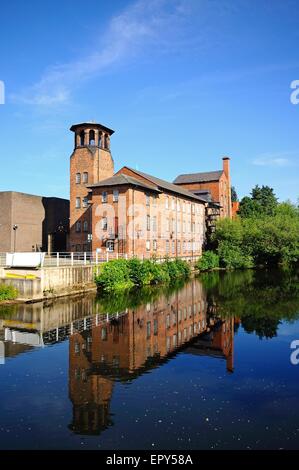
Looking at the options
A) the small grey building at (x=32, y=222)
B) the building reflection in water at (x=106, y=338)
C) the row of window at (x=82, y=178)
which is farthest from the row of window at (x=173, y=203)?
the building reflection in water at (x=106, y=338)

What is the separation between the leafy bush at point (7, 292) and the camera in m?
20.7

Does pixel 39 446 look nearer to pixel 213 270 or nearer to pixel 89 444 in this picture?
pixel 89 444

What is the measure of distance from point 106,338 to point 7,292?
31.0 feet

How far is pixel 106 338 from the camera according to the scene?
544 inches

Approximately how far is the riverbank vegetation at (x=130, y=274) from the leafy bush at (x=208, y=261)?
10.2 meters

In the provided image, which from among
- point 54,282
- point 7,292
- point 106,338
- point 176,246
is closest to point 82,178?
point 176,246

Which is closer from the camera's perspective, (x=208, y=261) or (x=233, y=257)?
(x=208, y=261)

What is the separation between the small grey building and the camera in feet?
133

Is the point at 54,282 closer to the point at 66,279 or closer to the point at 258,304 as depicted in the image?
the point at 66,279

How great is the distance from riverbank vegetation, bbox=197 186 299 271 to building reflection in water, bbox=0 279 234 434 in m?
27.3

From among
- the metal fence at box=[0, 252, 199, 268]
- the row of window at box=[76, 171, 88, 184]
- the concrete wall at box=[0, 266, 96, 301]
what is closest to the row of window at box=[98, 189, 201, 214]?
the metal fence at box=[0, 252, 199, 268]

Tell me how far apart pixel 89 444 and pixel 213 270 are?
41.4 meters

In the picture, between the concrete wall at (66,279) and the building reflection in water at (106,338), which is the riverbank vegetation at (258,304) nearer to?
the building reflection in water at (106,338)

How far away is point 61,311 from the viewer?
1909 centimetres
